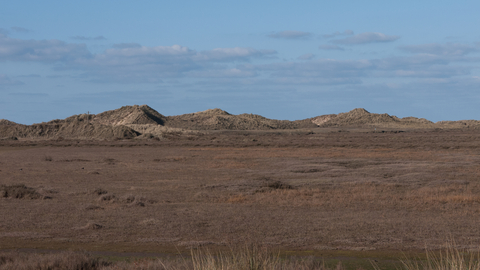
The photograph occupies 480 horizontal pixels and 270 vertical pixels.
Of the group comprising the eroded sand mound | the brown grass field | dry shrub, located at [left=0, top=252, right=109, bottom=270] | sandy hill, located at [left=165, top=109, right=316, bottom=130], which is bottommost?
the brown grass field

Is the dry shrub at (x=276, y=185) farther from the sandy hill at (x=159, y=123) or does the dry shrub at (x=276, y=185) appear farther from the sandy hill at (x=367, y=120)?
the sandy hill at (x=367, y=120)

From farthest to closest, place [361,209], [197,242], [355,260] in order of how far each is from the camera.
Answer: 1. [361,209]
2. [197,242]
3. [355,260]

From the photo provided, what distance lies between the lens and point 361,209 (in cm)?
1642

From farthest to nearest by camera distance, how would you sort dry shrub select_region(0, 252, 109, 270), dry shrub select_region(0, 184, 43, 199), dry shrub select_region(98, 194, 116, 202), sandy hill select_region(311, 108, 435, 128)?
1. sandy hill select_region(311, 108, 435, 128)
2. dry shrub select_region(0, 184, 43, 199)
3. dry shrub select_region(98, 194, 116, 202)
4. dry shrub select_region(0, 252, 109, 270)

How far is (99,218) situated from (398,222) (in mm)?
9112

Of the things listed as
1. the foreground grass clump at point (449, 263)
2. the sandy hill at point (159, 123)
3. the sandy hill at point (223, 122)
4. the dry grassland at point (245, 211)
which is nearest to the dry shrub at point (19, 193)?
the dry grassland at point (245, 211)

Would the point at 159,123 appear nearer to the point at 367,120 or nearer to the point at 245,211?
the point at 367,120

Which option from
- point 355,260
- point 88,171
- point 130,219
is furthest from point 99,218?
point 88,171


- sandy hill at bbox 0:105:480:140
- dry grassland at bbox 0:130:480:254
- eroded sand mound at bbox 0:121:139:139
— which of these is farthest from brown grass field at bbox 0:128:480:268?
sandy hill at bbox 0:105:480:140

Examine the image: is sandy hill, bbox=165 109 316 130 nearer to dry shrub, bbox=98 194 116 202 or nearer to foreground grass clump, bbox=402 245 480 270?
dry shrub, bbox=98 194 116 202

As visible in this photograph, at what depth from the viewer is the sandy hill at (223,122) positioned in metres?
142

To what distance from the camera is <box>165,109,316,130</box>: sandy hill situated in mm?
142500

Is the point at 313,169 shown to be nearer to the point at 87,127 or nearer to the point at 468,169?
the point at 468,169

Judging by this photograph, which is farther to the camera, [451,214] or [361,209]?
[361,209]
